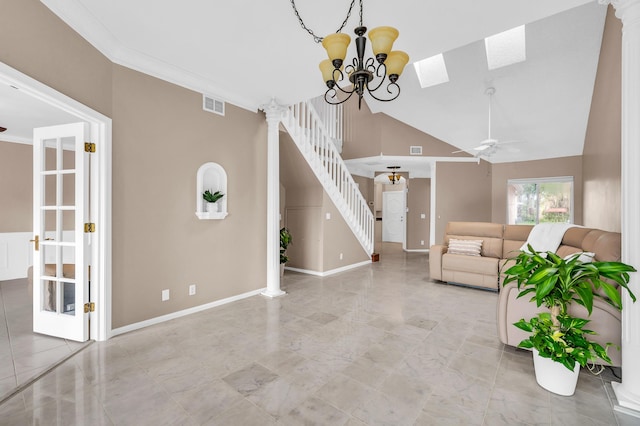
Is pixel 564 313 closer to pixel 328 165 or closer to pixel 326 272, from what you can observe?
pixel 326 272

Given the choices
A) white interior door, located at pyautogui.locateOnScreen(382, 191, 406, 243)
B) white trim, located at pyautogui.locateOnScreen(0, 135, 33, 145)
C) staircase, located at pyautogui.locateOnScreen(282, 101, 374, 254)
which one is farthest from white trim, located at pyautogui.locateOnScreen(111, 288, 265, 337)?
white interior door, located at pyautogui.locateOnScreen(382, 191, 406, 243)

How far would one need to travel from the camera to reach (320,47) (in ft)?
9.43

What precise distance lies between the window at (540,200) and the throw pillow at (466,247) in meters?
3.15

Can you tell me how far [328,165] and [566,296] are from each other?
428 centimetres

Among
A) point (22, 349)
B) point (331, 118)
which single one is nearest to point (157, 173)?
point (22, 349)

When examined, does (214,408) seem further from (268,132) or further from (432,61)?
(432,61)

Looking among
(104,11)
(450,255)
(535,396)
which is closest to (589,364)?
(535,396)

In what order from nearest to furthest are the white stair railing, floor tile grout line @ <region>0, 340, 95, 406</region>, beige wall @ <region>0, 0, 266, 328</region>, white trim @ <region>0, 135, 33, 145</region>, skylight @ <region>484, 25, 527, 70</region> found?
floor tile grout line @ <region>0, 340, 95, 406</region> < beige wall @ <region>0, 0, 266, 328</region> < skylight @ <region>484, 25, 527, 70</region> < white trim @ <region>0, 135, 33, 145</region> < the white stair railing

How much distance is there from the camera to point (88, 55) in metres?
2.58

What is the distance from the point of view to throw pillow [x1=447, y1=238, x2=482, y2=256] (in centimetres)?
491

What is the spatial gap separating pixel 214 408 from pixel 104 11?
3.10 metres

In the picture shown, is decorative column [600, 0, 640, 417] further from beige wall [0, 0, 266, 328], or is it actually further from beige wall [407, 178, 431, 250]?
beige wall [407, 178, 431, 250]

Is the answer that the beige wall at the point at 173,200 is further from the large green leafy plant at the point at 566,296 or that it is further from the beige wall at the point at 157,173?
the large green leafy plant at the point at 566,296

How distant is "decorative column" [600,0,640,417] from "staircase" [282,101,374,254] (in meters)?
3.62
